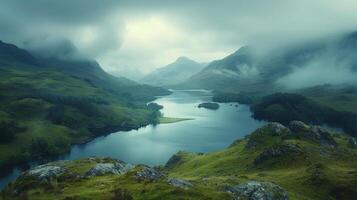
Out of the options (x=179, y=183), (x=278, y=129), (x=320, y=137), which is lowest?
(x=179, y=183)

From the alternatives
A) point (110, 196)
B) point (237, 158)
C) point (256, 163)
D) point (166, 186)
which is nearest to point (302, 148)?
point (256, 163)

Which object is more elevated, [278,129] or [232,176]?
[278,129]

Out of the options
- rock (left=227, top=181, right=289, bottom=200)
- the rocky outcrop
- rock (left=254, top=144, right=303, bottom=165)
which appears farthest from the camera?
the rocky outcrop

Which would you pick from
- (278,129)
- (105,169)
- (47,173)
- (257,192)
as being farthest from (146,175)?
(278,129)

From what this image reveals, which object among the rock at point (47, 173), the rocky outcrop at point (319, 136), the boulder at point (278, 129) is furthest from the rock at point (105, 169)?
the rocky outcrop at point (319, 136)

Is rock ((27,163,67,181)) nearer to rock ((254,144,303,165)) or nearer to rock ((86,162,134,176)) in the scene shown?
rock ((86,162,134,176))

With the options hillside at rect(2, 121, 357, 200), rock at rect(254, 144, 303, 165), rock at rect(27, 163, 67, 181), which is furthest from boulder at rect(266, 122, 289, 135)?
rock at rect(27, 163, 67, 181)

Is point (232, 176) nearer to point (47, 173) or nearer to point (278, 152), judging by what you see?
point (278, 152)

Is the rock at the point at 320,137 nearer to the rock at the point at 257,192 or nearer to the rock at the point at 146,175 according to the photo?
the rock at the point at 257,192

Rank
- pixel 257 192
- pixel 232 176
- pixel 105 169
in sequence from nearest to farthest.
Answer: pixel 257 192
pixel 105 169
pixel 232 176
